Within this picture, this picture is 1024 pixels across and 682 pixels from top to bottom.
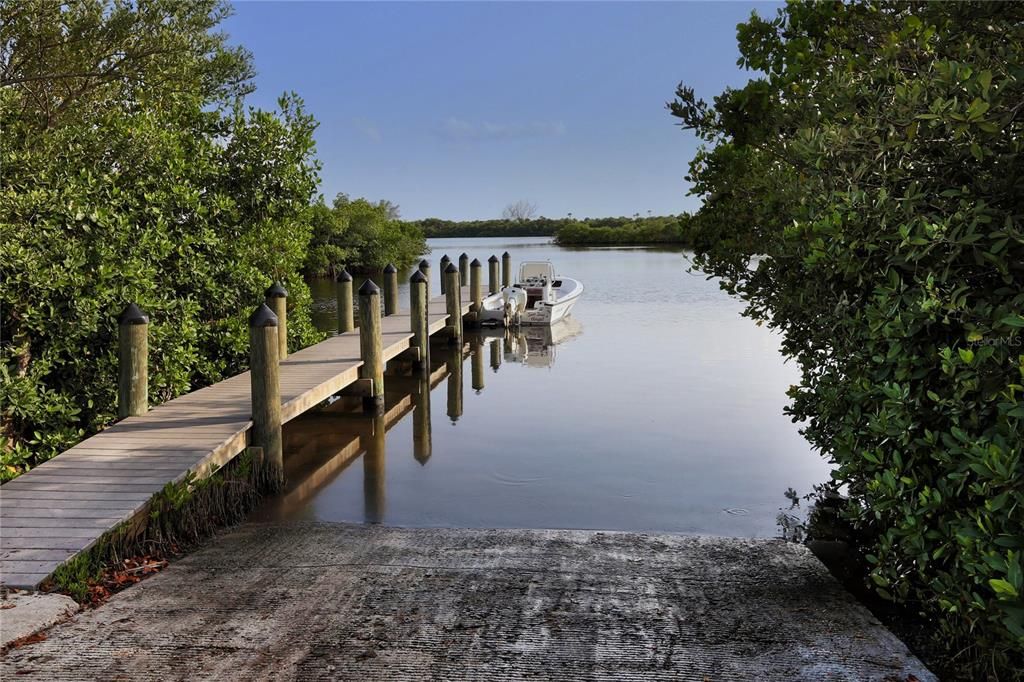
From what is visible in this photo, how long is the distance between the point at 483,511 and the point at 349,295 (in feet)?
21.6

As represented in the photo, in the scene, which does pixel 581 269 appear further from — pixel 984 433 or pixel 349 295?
pixel 984 433

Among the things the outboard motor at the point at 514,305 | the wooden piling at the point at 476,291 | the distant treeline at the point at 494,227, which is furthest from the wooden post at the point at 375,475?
the distant treeline at the point at 494,227

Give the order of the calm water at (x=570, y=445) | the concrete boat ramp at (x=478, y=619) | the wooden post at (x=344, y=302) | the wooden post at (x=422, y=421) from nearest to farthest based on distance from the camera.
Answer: the concrete boat ramp at (x=478, y=619)
the calm water at (x=570, y=445)
the wooden post at (x=422, y=421)
the wooden post at (x=344, y=302)

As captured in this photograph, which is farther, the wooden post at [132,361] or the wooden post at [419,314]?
the wooden post at [419,314]

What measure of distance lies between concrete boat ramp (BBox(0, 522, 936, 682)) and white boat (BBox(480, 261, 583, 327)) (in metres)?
13.5

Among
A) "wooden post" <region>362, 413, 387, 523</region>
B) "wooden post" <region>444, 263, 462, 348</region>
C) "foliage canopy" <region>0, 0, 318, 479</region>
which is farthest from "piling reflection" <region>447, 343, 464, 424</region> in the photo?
"foliage canopy" <region>0, 0, 318, 479</region>

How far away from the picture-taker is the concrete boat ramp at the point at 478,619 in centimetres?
345

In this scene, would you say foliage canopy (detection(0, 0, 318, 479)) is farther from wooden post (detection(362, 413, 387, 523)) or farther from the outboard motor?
the outboard motor

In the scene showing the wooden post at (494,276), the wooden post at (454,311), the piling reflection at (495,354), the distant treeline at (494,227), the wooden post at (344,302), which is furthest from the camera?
the distant treeline at (494,227)

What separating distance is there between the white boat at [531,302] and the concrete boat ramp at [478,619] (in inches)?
531

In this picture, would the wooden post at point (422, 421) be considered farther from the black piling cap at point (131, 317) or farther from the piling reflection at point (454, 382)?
the black piling cap at point (131, 317)

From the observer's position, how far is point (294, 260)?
37.5ft

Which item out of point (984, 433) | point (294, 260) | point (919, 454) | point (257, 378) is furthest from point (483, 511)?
point (294, 260)

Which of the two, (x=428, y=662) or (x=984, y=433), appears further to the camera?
(x=428, y=662)
